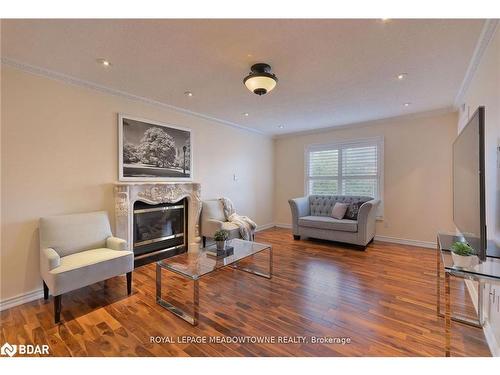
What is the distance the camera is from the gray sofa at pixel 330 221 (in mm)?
3826

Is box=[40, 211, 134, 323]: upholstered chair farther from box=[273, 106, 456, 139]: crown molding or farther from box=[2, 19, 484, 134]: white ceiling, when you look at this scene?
box=[273, 106, 456, 139]: crown molding

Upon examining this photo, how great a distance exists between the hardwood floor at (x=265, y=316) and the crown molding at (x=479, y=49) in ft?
7.63

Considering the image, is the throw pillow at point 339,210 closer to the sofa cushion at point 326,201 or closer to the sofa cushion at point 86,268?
the sofa cushion at point 326,201

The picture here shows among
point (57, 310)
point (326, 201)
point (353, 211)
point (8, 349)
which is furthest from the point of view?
point (326, 201)

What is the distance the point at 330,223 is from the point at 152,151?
3.21 meters

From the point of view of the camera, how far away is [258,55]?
83.7 inches

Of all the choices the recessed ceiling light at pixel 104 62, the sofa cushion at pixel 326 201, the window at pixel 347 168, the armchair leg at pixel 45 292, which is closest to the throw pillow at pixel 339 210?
the sofa cushion at pixel 326 201

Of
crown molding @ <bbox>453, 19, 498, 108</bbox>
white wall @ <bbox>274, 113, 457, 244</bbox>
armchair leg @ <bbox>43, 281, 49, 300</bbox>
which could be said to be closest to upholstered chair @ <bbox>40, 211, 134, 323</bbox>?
armchair leg @ <bbox>43, 281, 49, 300</bbox>

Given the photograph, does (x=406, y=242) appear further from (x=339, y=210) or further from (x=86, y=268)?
(x=86, y=268)

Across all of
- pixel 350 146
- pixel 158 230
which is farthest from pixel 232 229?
pixel 350 146
